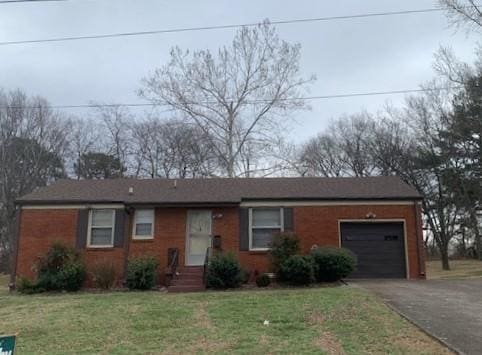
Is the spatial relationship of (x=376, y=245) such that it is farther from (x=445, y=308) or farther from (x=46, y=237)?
(x=46, y=237)

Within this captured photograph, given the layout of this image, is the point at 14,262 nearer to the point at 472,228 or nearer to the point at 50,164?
the point at 50,164

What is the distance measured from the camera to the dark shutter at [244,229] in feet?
55.5

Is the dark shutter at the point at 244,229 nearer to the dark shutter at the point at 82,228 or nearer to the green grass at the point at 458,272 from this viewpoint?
the dark shutter at the point at 82,228

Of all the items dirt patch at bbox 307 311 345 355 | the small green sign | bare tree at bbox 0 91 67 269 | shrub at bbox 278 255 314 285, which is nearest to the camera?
the small green sign

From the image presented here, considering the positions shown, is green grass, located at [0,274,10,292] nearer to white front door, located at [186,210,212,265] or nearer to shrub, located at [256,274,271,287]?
white front door, located at [186,210,212,265]

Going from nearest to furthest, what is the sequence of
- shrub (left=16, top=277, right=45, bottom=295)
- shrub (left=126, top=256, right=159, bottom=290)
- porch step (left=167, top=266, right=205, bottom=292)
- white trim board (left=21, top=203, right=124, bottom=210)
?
porch step (left=167, top=266, right=205, bottom=292)
shrub (left=126, top=256, right=159, bottom=290)
shrub (left=16, top=277, right=45, bottom=295)
white trim board (left=21, top=203, right=124, bottom=210)

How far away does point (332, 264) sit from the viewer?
1437 centimetres

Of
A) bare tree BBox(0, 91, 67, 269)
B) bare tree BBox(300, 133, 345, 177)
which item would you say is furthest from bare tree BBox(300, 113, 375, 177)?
bare tree BBox(0, 91, 67, 269)

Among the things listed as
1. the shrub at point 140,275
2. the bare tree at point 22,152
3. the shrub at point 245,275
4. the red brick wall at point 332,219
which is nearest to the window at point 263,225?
the red brick wall at point 332,219

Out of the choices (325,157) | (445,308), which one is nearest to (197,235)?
(445,308)

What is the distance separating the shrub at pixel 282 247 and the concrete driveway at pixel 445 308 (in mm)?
2794

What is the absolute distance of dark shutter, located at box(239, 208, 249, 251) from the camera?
16906 millimetres

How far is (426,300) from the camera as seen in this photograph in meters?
10.8

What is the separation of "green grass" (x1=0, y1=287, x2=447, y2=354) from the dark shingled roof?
18.3 feet
